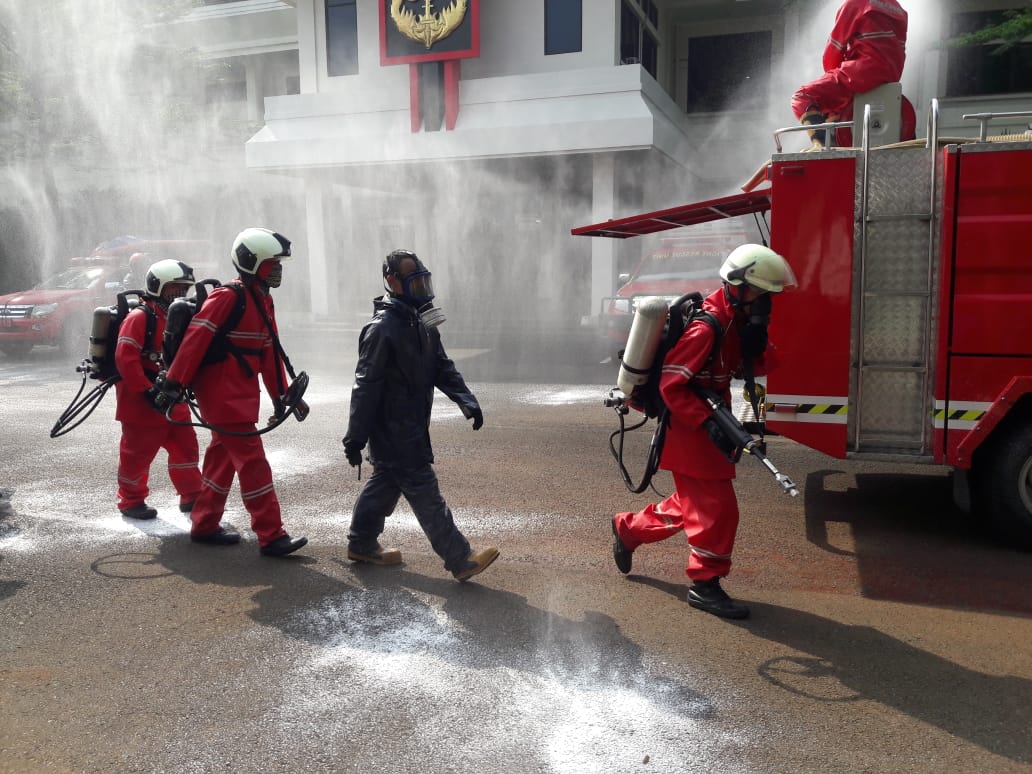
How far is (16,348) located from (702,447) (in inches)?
602

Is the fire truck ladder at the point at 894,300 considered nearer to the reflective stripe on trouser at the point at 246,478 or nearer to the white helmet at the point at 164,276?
the reflective stripe on trouser at the point at 246,478

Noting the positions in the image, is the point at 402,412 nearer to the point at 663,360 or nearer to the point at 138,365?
the point at 663,360

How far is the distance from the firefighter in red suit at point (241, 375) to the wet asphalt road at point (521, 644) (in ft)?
1.18

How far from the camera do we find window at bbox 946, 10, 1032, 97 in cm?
2098

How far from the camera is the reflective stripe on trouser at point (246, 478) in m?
5.04

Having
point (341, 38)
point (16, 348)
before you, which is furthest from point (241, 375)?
point (341, 38)

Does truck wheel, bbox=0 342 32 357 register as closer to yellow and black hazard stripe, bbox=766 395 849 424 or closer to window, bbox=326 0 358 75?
window, bbox=326 0 358 75

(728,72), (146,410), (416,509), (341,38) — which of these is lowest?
(416,509)

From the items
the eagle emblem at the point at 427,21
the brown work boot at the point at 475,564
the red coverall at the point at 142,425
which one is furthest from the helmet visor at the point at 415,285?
the eagle emblem at the point at 427,21

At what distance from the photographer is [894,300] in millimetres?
5094

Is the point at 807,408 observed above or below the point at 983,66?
below

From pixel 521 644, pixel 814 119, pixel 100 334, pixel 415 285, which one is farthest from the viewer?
pixel 814 119

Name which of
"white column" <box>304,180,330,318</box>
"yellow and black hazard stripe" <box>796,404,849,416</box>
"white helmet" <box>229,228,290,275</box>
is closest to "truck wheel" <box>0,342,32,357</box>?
"white column" <box>304,180,330,318</box>

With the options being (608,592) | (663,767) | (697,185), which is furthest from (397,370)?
(697,185)
